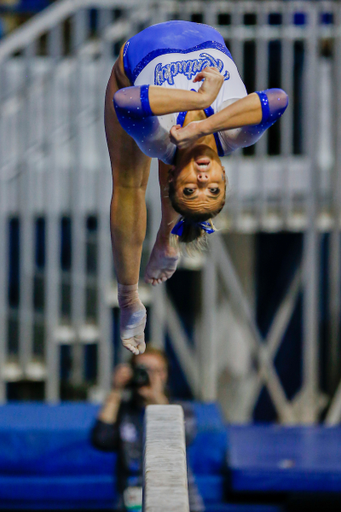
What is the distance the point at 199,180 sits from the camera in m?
1.69

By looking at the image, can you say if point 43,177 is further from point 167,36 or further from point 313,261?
point 167,36

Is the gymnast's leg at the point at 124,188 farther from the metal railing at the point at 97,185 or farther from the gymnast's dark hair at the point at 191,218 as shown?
the metal railing at the point at 97,185

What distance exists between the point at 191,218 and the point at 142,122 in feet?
0.84

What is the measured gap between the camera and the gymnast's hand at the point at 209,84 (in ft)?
5.42

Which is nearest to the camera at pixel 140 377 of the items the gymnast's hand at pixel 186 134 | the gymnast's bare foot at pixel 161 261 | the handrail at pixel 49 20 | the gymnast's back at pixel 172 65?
the gymnast's bare foot at pixel 161 261

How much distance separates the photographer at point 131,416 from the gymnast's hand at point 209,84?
1.79 meters

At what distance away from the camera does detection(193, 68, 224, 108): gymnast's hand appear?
1.65 metres

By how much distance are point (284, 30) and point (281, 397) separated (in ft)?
7.49

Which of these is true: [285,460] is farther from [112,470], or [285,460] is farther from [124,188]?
[124,188]

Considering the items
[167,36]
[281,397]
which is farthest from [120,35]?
[167,36]

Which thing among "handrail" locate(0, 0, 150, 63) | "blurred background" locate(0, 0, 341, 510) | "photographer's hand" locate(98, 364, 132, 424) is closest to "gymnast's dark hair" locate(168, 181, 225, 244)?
"photographer's hand" locate(98, 364, 132, 424)

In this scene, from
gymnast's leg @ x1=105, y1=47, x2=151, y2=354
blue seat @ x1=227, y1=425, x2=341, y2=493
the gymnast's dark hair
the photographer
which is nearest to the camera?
the gymnast's dark hair

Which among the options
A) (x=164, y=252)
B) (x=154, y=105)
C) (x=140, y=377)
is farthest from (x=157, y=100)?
(x=140, y=377)

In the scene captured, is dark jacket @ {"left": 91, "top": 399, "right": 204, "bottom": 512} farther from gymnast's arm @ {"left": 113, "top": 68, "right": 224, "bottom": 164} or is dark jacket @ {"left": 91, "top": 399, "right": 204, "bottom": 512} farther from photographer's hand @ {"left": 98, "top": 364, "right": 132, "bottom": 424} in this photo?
gymnast's arm @ {"left": 113, "top": 68, "right": 224, "bottom": 164}
